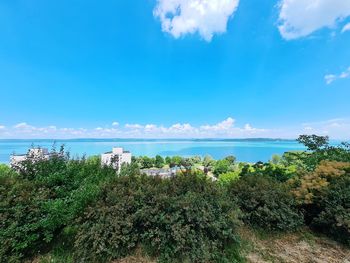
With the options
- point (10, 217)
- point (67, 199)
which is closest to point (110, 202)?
point (67, 199)

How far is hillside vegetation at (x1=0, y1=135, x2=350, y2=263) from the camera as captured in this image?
105 inches

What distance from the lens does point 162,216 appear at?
2785 mm

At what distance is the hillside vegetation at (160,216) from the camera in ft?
8.77

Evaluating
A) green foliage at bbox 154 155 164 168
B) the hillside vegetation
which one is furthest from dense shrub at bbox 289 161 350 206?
green foliage at bbox 154 155 164 168

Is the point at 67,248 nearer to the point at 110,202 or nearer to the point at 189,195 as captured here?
the point at 110,202

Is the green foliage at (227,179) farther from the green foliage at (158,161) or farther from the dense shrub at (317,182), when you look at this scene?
the green foliage at (158,161)

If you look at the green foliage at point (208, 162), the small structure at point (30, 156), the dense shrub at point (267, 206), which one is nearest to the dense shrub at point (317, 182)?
the dense shrub at point (267, 206)

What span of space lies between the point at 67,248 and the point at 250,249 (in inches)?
110

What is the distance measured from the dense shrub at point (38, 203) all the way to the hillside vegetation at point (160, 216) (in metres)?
0.01

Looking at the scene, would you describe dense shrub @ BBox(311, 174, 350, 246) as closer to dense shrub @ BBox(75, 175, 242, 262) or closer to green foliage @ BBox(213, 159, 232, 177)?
dense shrub @ BBox(75, 175, 242, 262)

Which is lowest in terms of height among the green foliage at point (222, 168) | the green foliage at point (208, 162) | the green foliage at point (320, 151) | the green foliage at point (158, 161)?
the green foliage at point (158, 161)

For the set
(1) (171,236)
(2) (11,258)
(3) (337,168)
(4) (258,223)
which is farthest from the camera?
(3) (337,168)

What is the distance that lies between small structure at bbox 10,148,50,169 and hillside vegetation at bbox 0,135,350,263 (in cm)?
12

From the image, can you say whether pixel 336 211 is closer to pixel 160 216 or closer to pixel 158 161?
pixel 160 216
